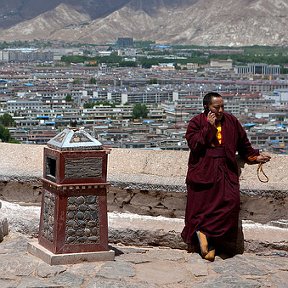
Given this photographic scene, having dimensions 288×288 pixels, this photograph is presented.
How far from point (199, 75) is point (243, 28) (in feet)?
117

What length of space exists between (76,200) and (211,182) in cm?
53

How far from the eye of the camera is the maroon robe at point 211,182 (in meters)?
3.81

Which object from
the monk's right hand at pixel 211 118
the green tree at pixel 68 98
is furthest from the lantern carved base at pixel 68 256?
the green tree at pixel 68 98

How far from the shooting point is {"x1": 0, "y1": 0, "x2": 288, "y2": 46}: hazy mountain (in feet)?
357

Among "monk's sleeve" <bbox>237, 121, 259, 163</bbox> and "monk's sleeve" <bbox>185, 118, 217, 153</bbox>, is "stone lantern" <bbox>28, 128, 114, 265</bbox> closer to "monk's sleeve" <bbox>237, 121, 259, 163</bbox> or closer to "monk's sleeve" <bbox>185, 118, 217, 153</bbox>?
"monk's sleeve" <bbox>185, 118, 217, 153</bbox>

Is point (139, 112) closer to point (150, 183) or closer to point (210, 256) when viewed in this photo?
point (150, 183)

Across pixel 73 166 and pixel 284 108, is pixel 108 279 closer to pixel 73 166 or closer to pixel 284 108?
pixel 73 166

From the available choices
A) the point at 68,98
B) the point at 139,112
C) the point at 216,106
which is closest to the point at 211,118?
the point at 216,106

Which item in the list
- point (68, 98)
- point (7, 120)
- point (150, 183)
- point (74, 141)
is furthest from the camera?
point (68, 98)

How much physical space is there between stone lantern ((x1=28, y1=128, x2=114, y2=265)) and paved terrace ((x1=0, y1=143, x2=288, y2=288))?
A: 6cm

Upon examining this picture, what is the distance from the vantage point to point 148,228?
4.14 meters

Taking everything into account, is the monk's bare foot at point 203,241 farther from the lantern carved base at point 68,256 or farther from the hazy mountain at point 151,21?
the hazy mountain at point 151,21

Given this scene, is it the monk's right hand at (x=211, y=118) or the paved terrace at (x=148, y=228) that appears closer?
the paved terrace at (x=148, y=228)

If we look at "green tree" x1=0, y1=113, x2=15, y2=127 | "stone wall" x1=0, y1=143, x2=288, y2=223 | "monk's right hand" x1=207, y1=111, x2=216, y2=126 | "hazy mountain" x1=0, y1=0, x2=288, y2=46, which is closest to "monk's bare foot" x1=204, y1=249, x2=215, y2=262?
"stone wall" x1=0, y1=143, x2=288, y2=223
